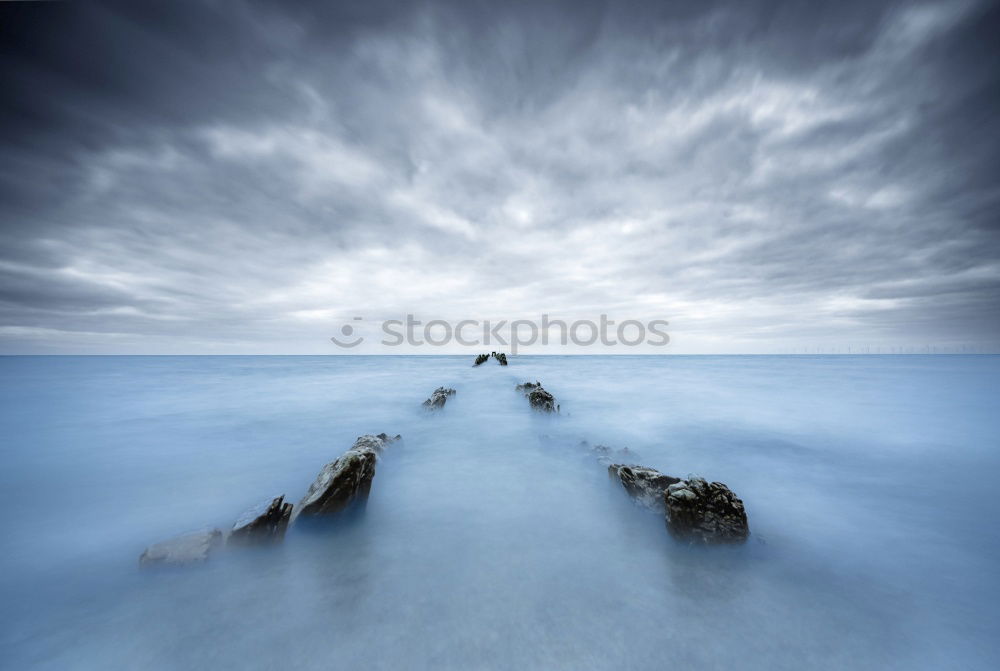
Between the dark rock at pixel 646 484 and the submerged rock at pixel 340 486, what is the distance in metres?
5.42

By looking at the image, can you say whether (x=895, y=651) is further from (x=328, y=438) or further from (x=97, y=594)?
(x=328, y=438)

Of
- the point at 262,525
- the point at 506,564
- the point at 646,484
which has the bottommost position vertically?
the point at 506,564

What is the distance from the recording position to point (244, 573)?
186 inches

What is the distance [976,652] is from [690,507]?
2.79m

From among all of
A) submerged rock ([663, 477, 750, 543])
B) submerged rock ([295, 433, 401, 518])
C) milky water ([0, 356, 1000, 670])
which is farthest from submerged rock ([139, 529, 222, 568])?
submerged rock ([663, 477, 750, 543])

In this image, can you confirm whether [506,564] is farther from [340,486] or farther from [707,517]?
[340,486]

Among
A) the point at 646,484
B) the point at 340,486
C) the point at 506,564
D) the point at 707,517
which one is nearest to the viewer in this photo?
the point at 506,564

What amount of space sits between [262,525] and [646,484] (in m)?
6.83

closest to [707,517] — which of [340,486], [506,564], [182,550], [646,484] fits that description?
[646,484]

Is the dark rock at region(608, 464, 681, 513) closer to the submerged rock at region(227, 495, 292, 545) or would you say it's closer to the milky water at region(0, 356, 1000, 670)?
the milky water at region(0, 356, 1000, 670)

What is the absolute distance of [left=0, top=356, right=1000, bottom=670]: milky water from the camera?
3.61 metres

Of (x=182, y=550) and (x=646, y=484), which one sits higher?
(x=646, y=484)

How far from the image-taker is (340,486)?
630 centimetres

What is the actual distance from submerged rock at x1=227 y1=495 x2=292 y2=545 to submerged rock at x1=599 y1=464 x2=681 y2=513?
253 inches
